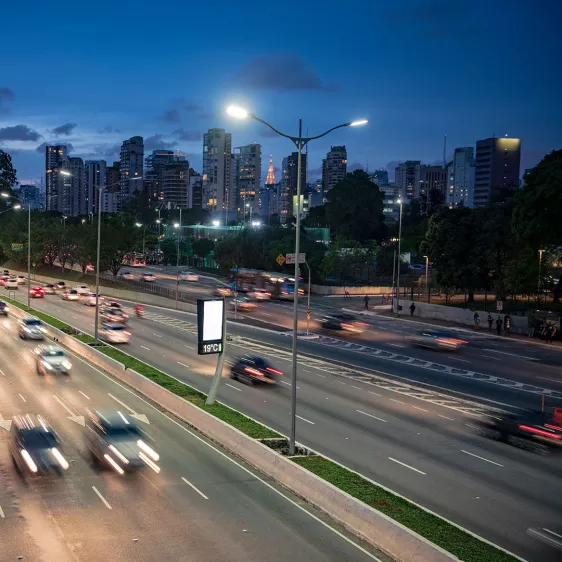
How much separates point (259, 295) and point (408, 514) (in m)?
65.7

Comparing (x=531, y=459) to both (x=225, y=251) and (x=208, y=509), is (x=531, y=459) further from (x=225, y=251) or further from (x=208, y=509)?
(x=225, y=251)

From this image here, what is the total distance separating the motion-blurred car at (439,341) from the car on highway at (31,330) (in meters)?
27.0

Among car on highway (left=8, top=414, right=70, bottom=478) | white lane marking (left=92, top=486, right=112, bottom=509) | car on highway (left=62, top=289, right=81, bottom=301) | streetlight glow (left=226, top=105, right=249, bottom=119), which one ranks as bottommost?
car on highway (left=62, top=289, right=81, bottom=301)

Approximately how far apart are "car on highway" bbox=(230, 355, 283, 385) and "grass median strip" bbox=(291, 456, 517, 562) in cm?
1431

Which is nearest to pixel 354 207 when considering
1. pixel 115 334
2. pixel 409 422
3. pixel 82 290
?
pixel 82 290

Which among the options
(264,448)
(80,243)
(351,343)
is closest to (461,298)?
(351,343)

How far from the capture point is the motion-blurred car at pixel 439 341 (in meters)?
48.0

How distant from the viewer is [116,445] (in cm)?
1953

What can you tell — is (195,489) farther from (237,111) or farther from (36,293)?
(36,293)

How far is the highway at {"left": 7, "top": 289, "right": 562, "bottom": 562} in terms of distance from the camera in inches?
687

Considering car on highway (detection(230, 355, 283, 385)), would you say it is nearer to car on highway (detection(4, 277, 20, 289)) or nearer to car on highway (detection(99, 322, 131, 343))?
car on highway (detection(99, 322, 131, 343))

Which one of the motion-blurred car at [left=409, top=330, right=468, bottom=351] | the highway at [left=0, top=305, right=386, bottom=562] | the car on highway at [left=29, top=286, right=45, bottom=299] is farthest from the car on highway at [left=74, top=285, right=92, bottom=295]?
the highway at [left=0, top=305, right=386, bottom=562]

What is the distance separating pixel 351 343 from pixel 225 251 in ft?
198

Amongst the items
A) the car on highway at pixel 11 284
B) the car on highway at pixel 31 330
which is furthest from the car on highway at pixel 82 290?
the car on highway at pixel 31 330
